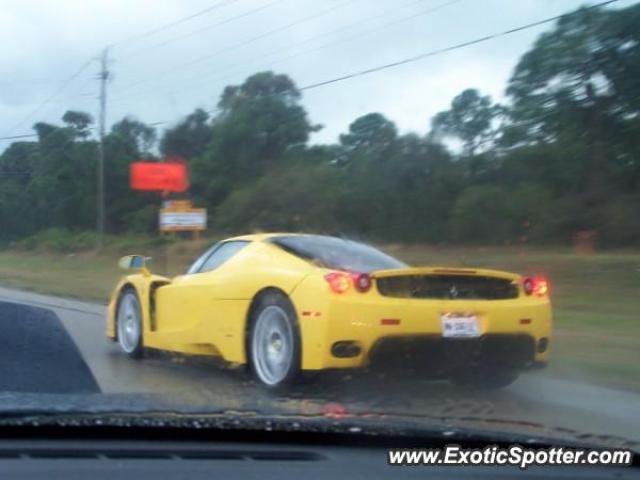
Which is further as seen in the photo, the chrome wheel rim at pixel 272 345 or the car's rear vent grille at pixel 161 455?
the chrome wheel rim at pixel 272 345

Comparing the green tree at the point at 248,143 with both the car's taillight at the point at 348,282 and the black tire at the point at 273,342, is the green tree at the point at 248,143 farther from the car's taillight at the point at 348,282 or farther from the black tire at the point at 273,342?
the car's taillight at the point at 348,282

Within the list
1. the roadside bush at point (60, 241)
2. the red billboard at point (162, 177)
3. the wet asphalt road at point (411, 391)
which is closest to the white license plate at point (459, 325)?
the wet asphalt road at point (411, 391)

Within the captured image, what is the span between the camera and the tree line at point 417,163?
29953mm

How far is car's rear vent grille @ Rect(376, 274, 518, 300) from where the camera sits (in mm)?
6633

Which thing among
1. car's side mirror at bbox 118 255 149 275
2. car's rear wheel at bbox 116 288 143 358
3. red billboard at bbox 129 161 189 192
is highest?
red billboard at bbox 129 161 189 192

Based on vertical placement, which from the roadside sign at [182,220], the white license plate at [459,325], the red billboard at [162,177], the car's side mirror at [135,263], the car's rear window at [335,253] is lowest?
the white license plate at [459,325]

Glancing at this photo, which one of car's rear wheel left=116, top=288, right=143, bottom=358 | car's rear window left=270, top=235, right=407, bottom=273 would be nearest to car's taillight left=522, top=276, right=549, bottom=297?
car's rear window left=270, top=235, right=407, bottom=273

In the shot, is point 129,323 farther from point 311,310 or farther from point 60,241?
point 60,241

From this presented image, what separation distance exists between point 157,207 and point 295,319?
46.5 metres

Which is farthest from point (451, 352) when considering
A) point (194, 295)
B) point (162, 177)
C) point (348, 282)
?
point (162, 177)

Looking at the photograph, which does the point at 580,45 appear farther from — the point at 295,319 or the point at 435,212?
the point at 295,319

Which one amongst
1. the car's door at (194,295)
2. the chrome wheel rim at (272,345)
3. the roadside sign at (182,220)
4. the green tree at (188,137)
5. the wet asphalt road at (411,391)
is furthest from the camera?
the green tree at (188,137)

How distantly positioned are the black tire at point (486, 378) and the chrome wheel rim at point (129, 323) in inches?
134

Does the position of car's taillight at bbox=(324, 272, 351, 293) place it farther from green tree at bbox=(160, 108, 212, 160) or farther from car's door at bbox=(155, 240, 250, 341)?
green tree at bbox=(160, 108, 212, 160)
